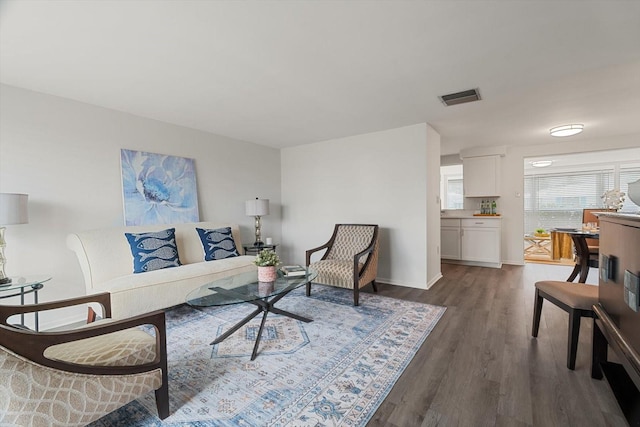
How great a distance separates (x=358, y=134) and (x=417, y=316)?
2.74m

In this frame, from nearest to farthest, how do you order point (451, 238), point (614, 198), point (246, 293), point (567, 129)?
point (246, 293), point (614, 198), point (567, 129), point (451, 238)

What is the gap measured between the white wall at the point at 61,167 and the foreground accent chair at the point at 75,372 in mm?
1497

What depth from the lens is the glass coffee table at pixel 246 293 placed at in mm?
2070

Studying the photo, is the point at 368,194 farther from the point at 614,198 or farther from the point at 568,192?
the point at 568,192

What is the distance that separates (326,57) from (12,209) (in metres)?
2.66

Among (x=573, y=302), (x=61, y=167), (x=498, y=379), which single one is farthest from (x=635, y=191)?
Answer: (x=61, y=167)

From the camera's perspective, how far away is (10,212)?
211cm

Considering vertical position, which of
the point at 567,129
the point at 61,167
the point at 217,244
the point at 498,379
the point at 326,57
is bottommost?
the point at 498,379

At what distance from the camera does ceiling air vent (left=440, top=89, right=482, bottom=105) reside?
2.73 m

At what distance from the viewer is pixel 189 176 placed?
12.4ft

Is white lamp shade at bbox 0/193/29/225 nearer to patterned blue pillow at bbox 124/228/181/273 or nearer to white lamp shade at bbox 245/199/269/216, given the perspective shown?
patterned blue pillow at bbox 124/228/181/273

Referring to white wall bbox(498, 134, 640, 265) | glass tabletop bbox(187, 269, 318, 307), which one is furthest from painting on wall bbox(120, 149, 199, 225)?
white wall bbox(498, 134, 640, 265)

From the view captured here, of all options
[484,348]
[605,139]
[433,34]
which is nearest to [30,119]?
[433,34]

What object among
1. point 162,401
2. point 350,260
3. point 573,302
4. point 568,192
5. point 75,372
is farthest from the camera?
point 568,192
